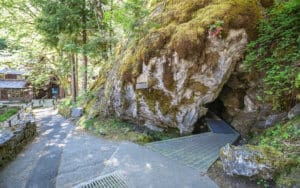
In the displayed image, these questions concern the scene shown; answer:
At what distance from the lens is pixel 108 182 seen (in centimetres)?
375

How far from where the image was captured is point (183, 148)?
522 centimetres

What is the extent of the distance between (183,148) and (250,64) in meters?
3.08

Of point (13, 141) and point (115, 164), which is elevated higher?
point (13, 141)

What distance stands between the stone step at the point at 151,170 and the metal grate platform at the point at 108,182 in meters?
0.11

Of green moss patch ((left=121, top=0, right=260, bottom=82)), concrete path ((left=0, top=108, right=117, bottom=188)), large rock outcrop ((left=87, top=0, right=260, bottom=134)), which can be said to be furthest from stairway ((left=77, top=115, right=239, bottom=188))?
green moss patch ((left=121, top=0, right=260, bottom=82))

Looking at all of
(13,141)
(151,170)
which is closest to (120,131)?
(151,170)

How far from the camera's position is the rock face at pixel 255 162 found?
3.12 metres

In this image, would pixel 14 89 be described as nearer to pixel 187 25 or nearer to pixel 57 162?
pixel 57 162

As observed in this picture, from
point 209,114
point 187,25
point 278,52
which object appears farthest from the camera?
point 209,114

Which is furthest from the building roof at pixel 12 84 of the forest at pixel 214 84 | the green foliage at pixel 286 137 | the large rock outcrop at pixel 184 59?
the green foliage at pixel 286 137

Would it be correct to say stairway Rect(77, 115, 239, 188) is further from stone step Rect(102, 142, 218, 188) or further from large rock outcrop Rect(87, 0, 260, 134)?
large rock outcrop Rect(87, 0, 260, 134)

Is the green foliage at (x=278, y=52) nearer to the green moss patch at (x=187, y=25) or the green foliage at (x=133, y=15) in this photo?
the green moss patch at (x=187, y=25)

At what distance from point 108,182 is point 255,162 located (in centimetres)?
277

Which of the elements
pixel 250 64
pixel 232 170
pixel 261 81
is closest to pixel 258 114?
pixel 261 81
